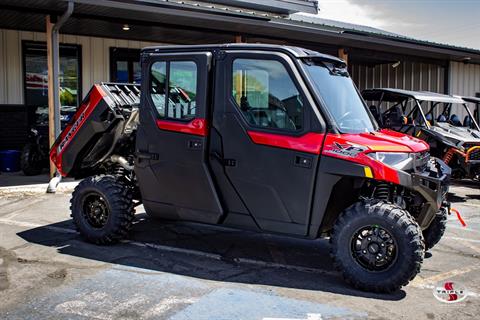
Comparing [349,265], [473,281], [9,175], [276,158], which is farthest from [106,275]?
[9,175]

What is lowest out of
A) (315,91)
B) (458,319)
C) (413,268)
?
(458,319)

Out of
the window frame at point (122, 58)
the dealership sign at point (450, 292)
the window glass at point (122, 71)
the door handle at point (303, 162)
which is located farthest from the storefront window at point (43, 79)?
the dealership sign at point (450, 292)

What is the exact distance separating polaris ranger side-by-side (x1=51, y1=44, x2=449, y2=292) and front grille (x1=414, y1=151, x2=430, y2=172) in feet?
0.06

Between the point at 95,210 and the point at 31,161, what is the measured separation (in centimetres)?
589

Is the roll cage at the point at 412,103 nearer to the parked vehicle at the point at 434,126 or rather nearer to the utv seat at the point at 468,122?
the parked vehicle at the point at 434,126

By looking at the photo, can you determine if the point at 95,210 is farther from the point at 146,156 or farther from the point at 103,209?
the point at 146,156

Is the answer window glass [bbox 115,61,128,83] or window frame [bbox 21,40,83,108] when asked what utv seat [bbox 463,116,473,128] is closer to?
window glass [bbox 115,61,128,83]

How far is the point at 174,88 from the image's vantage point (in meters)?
5.35

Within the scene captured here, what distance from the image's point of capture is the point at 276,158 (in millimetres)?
4824

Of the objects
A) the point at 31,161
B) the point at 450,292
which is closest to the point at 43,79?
the point at 31,161

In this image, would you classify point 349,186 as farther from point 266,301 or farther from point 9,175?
point 9,175

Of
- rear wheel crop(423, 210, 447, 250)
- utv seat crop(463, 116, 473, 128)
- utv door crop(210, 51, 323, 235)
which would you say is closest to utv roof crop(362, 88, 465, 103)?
utv seat crop(463, 116, 473, 128)

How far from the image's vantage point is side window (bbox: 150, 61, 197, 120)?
5238 millimetres

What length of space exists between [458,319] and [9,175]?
993 centimetres
